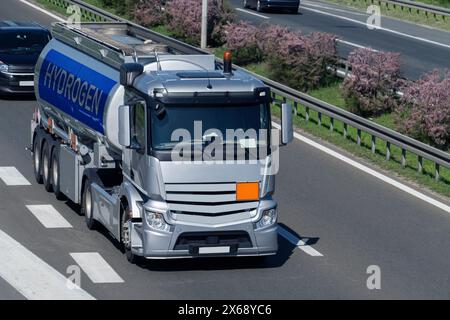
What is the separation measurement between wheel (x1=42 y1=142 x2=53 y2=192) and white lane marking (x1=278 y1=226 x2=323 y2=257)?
4790 millimetres

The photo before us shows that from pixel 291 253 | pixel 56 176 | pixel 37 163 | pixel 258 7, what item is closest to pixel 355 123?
pixel 37 163

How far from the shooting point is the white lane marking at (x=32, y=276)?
16.5m

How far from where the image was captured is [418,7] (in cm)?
5097

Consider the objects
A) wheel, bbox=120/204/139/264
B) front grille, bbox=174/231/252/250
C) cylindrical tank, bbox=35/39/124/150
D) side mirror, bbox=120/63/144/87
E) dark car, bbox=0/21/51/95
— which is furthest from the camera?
dark car, bbox=0/21/51/95

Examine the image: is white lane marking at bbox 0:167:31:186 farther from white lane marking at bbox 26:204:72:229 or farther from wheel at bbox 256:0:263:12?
wheel at bbox 256:0:263:12

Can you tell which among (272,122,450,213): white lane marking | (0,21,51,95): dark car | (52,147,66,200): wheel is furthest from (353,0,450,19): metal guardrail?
(52,147,66,200): wheel

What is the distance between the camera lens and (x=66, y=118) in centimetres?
2211

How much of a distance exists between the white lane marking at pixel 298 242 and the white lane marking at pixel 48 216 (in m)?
3.49

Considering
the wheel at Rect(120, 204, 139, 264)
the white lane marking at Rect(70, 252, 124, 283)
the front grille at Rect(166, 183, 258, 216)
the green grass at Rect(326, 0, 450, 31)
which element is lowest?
the green grass at Rect(326, 0, 450, 31)

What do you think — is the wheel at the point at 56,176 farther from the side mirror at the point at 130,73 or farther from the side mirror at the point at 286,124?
the side mirror at the point at 286,124

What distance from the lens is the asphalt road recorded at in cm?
4118
